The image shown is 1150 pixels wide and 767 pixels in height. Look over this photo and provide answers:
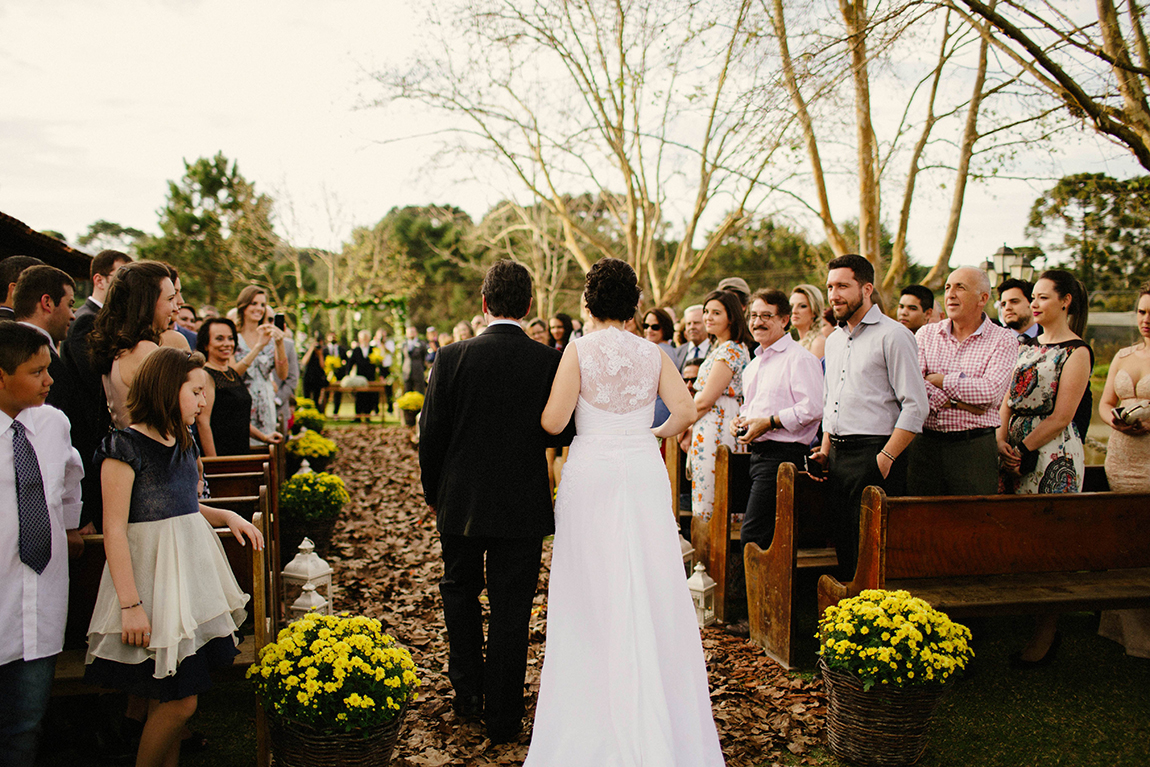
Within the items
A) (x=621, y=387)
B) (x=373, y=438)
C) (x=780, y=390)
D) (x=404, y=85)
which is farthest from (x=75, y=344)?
(x=404, y=85)

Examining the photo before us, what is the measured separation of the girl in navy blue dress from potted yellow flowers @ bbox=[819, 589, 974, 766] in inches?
115

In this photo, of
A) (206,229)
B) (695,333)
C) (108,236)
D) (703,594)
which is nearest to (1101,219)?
(695,333)

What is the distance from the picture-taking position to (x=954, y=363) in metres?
4.95

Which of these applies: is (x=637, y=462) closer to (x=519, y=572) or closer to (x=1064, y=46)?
(x=519, y=572)

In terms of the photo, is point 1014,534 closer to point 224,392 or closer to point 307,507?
point 307,507

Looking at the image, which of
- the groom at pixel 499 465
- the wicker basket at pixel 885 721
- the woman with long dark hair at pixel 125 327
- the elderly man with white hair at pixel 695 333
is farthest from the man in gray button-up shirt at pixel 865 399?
the woman with long dark hair at pixel 125 327

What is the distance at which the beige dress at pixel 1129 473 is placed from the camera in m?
5.02

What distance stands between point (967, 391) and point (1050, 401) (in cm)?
75

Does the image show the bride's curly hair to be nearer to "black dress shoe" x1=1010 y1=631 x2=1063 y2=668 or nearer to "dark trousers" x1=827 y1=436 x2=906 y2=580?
"dark trousers" x1=827 y1=436 x2=906 y2=580

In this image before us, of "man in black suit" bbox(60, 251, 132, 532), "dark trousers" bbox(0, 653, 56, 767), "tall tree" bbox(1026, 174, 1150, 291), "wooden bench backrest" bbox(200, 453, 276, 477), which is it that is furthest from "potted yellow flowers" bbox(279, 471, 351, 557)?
"tall tree" bbox(1026, 174, 1150, 291)

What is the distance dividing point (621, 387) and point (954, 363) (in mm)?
2695

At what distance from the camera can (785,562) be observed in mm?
4719

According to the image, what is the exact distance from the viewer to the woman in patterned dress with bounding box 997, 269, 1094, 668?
16.0ft

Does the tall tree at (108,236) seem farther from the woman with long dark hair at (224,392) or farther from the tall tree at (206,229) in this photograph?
the woman with long dark hair at (224,392)
